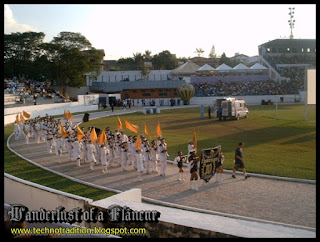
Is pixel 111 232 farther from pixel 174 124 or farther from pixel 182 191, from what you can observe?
pixel 174 124

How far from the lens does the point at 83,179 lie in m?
13.8

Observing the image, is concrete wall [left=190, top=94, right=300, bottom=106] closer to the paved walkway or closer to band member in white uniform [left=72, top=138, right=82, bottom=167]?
band member in white uniform [left=72, top=138, right=82, bottom=167]

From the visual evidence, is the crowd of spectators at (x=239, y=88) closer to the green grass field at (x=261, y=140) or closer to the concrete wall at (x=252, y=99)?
the concrete wall at (x=252, y=99)

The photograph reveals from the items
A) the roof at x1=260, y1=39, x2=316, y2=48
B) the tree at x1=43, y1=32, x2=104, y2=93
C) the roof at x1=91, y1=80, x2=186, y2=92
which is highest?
the roof at x1=260, y1=39, x2=316, y2=48

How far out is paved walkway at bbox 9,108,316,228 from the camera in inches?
385

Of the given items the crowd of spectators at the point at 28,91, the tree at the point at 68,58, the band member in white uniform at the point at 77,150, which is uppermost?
the tree at the point at 68,58

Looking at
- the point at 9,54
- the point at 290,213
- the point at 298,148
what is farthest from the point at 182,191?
the point at 9,54

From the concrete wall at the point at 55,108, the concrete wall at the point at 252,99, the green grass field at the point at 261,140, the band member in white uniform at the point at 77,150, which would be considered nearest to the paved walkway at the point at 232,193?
the band member in white uniform at the point at 77,150

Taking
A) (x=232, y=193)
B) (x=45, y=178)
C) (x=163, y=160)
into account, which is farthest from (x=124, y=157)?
(x=232, y=193)

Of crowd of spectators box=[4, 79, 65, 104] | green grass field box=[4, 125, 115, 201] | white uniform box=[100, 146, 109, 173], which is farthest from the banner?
crowd of spectators box=[4, 79, 65, 104]

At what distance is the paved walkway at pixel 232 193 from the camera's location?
9.79 m

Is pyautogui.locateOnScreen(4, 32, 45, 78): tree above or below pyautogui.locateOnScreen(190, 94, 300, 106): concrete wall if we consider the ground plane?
above

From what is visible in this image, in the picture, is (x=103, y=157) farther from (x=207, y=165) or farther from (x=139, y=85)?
(x=139, y=85)
